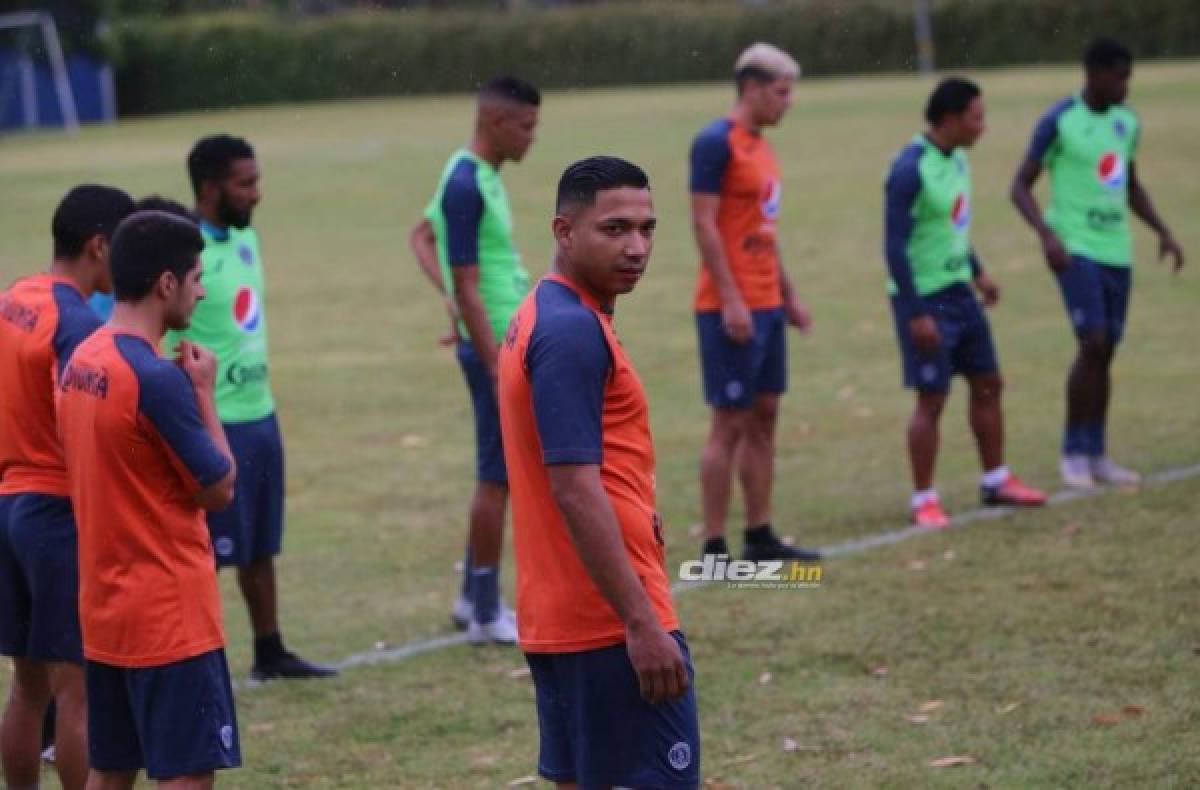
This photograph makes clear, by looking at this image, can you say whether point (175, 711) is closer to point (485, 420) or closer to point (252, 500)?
point (252, 500)

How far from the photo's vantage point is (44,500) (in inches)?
243

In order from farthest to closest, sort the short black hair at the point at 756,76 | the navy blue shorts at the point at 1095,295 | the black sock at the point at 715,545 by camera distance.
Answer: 1. the navy blue shorts at the point at 1095,295
2. the black sock at the point at 715,545
3. the short black hair at the point at 756,76

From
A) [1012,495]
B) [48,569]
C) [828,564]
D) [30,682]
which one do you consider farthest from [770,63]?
[30,682]

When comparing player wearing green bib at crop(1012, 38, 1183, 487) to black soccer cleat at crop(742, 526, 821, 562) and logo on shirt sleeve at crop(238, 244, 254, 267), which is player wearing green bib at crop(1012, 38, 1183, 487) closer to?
black soccer cleat at crop(742, 526, 821, 562)

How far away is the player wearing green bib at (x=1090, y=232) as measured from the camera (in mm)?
11148

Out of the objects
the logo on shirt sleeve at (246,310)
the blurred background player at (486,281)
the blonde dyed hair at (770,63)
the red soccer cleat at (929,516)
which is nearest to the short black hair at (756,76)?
the blonde dyed hair at (770,63)

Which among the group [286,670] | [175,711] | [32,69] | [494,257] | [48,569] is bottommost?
[286,670]

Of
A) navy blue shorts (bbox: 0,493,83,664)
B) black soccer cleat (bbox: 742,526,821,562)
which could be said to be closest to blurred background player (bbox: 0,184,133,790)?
navy blue shorts (bbox: 0,493,83,664)

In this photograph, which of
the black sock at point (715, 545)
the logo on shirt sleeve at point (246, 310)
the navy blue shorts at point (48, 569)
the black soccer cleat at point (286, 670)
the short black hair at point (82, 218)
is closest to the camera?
the navy blue shorts at point (48, 569)

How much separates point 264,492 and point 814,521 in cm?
387

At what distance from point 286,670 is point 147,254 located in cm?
330

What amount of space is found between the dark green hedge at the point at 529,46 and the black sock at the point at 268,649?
4810 cm

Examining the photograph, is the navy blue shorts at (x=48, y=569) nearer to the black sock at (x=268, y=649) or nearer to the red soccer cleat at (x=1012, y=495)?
the black sock at (x=268, y=649)

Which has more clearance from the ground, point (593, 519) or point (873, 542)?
point (593, 519)
